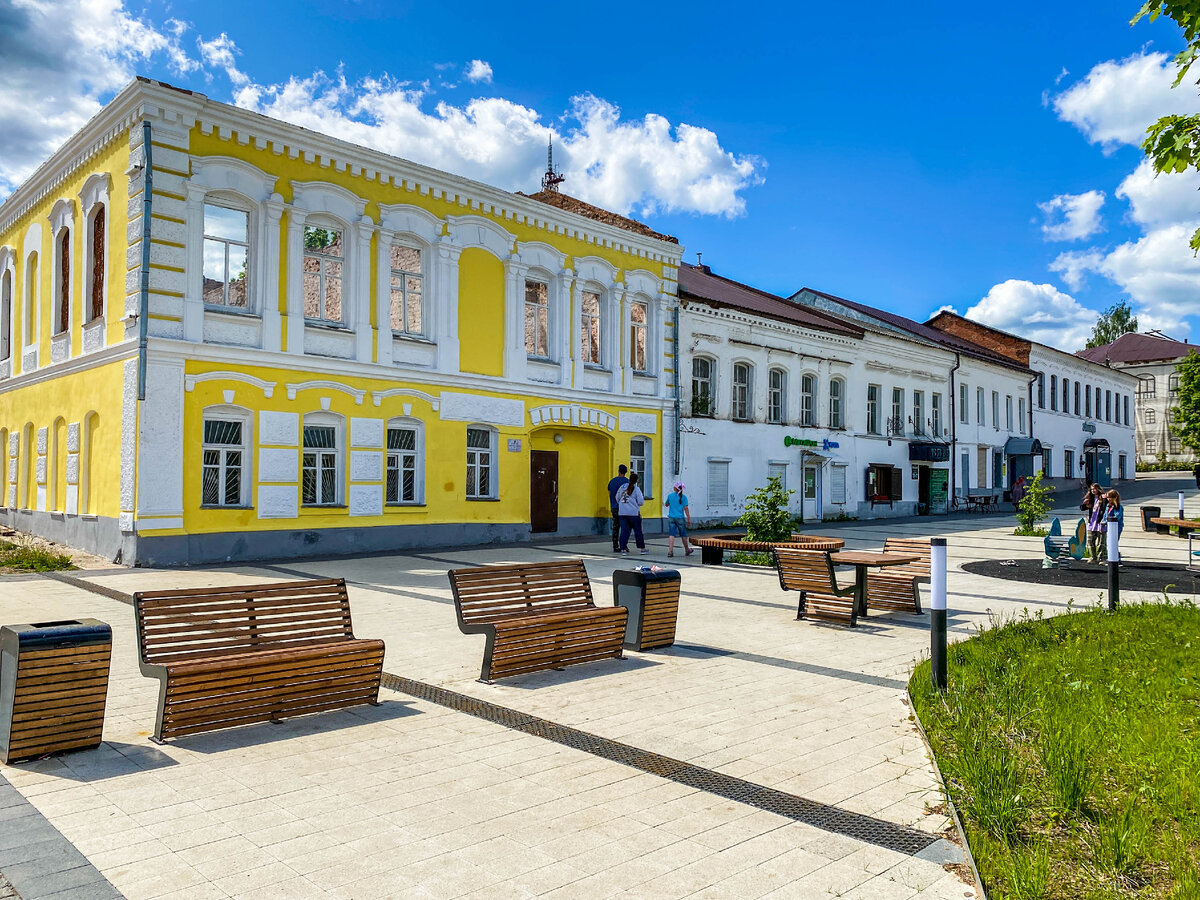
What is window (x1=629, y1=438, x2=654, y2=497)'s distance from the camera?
87.5ft

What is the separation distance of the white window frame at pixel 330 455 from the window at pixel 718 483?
13.4 metres

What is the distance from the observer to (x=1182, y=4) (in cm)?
547

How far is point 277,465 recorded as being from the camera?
59.7ft

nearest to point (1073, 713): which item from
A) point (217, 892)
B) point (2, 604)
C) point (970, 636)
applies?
point (970, 636)

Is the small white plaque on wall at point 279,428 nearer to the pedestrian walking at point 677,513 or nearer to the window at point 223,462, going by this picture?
the window at point 223,462

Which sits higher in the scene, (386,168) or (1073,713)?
(386,168)

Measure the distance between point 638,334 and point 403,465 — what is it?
30.8ft

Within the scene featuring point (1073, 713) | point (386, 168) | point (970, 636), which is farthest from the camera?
point (386, 168)

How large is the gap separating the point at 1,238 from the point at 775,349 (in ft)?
77.6

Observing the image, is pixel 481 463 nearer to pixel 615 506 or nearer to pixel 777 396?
pixel 615 506

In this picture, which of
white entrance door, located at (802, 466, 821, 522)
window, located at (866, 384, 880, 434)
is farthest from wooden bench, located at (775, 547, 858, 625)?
window, located at (866, 384, 880, 434)

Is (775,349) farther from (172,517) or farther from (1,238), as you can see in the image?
(1,238)

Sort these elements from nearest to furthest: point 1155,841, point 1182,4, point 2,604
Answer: point 1155,841
point 1182,4
point 2,604

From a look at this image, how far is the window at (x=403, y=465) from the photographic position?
67.1 feet
